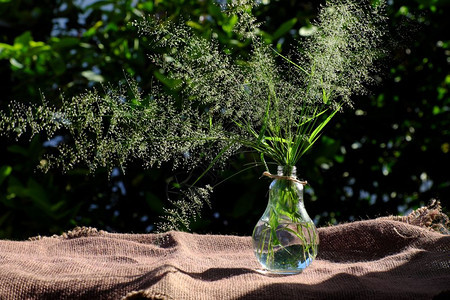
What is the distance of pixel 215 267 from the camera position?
1.00 metres

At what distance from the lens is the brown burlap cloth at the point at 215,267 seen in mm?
819

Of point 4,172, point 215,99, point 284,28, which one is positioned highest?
point 284,28

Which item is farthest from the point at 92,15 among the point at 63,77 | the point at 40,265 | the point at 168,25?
the point at 40,265

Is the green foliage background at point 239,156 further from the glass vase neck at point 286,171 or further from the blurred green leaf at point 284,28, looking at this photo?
the glass vase neck at point 286,171

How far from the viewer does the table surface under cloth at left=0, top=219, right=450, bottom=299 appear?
82 centimetres

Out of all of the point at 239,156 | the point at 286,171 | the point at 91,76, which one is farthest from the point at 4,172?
the point at 286,171

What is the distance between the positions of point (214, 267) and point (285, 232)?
15 centimetres

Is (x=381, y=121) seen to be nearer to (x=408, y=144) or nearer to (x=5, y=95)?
(x=408, y=144)

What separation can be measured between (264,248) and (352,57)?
1.38 feet

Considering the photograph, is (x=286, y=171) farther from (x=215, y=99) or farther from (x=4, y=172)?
(x=4, y=172)

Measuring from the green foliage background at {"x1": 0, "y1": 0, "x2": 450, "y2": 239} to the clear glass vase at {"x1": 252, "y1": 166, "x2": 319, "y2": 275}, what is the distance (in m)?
0.80

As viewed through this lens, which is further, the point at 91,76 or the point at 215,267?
the point at 91,76

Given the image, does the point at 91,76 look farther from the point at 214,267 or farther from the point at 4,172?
the point at 214,267

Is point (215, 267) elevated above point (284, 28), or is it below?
below
